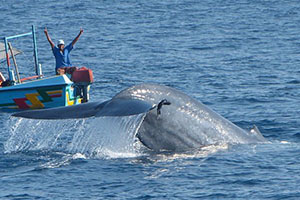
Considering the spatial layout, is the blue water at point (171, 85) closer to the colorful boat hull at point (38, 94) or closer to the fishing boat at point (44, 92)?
the fishing boat at point (44, 92)

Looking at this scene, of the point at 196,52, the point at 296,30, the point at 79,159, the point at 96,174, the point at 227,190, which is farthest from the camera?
the point at 296,30

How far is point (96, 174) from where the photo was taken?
1225 centimetres

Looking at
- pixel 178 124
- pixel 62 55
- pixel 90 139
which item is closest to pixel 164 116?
pixel 178 124

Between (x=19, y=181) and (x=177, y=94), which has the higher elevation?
(x=177, y=94)

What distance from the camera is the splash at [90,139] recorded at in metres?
12.3

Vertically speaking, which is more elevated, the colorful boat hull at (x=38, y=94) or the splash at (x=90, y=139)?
the splash at (x=90, y=139)

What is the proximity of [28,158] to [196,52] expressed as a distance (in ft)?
62.5

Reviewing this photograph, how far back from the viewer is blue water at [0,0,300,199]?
11812 millimetres

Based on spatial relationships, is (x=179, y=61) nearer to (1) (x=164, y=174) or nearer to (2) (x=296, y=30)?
(2) (x=296, y=30)

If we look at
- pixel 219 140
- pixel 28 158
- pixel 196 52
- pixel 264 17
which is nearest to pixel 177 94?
pixel 219 140

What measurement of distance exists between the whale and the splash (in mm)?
296

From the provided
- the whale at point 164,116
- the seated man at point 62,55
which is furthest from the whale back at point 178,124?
the seated man at point 62,55

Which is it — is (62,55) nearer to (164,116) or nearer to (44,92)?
(44,92)

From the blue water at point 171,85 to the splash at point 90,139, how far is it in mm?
25
